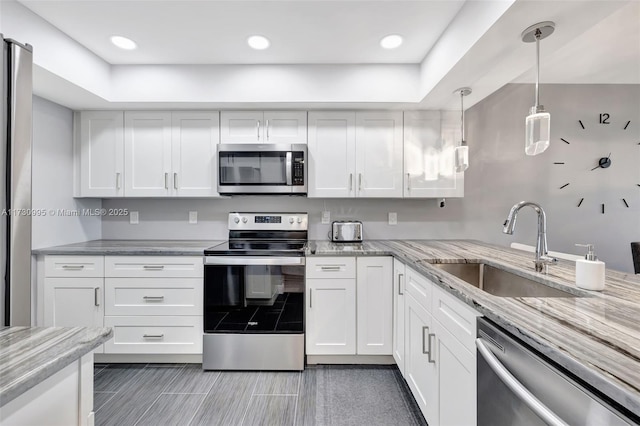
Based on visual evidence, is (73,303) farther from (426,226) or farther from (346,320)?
(426,226)

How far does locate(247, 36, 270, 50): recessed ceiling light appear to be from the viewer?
6.91 feet

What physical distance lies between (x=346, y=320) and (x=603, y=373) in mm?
1852

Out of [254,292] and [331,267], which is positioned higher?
[331,267]

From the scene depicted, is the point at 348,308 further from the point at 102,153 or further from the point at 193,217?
the point at 102,153

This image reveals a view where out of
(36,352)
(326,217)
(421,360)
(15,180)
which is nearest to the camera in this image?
(36,352)

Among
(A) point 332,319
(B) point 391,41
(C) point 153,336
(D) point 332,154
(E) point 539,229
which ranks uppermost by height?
(B) point 391,41

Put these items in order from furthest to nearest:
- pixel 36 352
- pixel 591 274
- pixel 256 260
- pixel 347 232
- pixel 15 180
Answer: pixel 347 232 < pixel 256 260 < pixel 591 274 < pixel 15 180 < pixel 36 352

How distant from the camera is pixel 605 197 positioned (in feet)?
9.81

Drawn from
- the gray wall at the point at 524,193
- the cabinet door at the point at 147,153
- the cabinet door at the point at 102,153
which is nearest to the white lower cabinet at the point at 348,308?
the gray wall at the point at 524,193

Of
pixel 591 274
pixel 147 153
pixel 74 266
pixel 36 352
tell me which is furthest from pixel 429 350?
pixel 147 153

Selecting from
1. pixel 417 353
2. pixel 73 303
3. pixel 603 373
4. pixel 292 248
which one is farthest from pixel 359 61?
pixel 73 303

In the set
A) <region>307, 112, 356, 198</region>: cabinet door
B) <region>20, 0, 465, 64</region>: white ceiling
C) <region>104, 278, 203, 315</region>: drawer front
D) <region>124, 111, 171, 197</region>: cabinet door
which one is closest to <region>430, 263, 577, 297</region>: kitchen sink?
<region>307, 112, 356, 198</region>: cabinet door

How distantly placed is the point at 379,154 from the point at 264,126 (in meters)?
1.03

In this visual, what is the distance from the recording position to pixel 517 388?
811 millimetres
